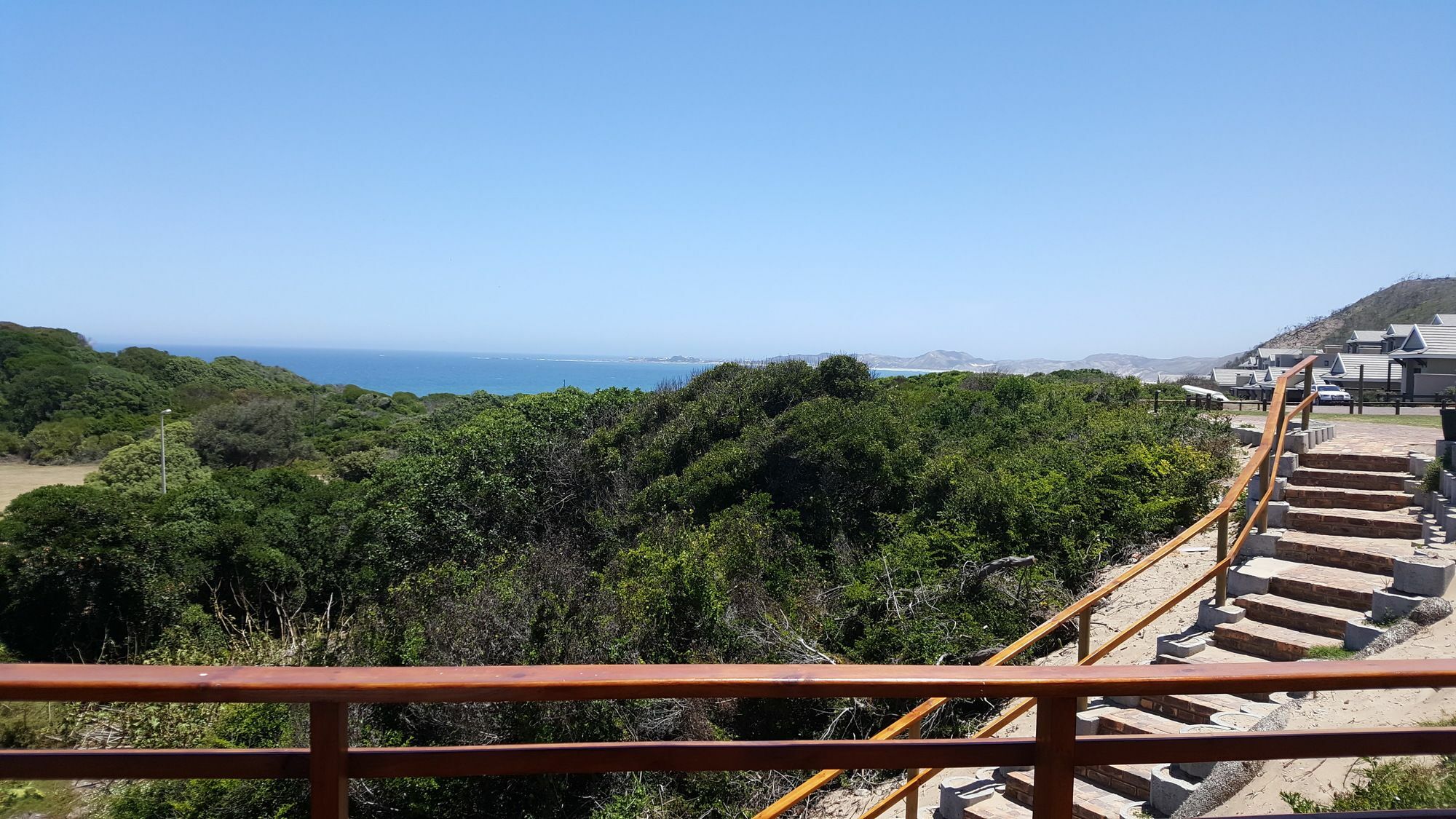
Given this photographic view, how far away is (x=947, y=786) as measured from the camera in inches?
230

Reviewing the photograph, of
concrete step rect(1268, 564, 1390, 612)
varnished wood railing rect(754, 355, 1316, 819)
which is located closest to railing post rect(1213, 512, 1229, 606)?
varnished wood railing rect(754, 355, 1316, 819)

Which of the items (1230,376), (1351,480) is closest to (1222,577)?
(1351,480)

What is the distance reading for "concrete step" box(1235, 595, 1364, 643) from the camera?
21.0 feet

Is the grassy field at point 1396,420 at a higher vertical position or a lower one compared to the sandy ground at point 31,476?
higher

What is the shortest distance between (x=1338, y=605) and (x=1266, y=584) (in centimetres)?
53

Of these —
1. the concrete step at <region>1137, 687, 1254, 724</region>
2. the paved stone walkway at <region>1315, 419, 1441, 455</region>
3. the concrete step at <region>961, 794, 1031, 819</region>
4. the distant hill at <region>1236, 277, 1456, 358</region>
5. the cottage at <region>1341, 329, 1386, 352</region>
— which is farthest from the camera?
the distant hill at <region>1236, 277, 1456, 358</region>

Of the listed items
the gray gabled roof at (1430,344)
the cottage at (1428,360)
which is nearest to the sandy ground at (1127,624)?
the cottage at (1428,360)

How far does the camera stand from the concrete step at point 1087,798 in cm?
515

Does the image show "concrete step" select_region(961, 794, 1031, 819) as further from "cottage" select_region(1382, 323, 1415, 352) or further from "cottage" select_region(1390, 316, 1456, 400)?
"cottage" select_region(1382, 323, 1415, 352)

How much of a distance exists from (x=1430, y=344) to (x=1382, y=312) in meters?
66.7

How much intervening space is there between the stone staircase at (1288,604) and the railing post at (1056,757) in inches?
158

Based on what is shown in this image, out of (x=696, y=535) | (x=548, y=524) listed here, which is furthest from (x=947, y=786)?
(x=548, y=524)

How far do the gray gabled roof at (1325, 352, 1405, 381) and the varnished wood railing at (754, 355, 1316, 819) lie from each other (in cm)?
3145

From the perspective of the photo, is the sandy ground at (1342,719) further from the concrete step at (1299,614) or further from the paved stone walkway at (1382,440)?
the paved stone walkway at (1382,440)
